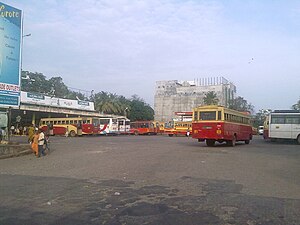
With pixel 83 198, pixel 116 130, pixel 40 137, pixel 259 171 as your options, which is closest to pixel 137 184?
pixel 83 198

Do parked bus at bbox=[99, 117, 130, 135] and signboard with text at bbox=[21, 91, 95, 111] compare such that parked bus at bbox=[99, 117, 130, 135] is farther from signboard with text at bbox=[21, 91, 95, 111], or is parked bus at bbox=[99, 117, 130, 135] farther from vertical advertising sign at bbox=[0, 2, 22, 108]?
vertical advertising sign at bbox=[0, 2, 22, 108]

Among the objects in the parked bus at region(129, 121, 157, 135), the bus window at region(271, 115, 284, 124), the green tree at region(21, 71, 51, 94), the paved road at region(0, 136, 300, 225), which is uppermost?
the green tree at region(21, 71, 51, 94)

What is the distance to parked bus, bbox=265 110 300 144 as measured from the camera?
90.2 ft

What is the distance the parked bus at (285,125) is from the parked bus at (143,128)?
1048 inches

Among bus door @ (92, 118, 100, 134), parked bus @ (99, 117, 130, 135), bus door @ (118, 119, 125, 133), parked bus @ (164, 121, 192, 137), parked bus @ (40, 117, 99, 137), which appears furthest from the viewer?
bus door @ (118, 119, 125, 133)

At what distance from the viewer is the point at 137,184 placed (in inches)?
357

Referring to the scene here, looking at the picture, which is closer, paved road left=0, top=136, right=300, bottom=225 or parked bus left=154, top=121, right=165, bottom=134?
paved road left=0, top=136, right=300, bottom=225

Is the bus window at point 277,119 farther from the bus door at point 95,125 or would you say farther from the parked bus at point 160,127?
the parked bus at point 160,127

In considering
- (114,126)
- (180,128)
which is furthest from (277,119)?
(114,126)

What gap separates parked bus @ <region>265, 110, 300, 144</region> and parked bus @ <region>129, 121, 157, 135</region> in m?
26.6

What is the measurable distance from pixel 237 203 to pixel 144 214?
7.11 ft

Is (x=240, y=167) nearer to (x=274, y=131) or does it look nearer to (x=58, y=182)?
(x=58, y=182)

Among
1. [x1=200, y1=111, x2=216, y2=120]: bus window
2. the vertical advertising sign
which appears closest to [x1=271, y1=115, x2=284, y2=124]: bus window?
[x1=200, y1=111, x2=216, y2=120]: bus window

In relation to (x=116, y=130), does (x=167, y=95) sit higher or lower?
higher
